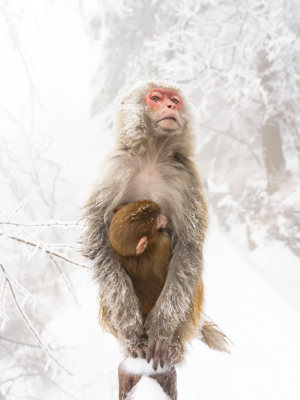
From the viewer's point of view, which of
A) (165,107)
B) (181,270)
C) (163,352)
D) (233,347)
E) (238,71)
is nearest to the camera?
(163,352)

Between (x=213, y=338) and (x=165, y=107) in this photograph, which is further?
(x=213, y=338)

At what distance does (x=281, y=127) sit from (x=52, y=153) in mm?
8681

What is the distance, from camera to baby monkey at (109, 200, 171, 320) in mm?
995

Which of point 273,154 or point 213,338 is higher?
point 273,154

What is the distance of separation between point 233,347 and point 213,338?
192cm

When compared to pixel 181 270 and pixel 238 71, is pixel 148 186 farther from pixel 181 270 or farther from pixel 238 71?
pixel 238 71

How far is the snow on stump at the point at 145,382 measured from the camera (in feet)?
2.85

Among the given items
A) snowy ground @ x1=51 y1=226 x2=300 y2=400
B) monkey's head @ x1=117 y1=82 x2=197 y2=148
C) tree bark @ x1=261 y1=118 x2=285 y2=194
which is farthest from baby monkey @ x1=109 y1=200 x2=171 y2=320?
tree bark @ x1=261 y1=118 x2=285 y2=194

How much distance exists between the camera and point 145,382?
3.00 ft

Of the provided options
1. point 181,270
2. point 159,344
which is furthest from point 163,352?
point 181,270

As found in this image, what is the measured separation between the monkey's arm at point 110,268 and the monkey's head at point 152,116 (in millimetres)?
220

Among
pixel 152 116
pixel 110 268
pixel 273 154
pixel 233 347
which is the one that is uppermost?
pixel 273 154

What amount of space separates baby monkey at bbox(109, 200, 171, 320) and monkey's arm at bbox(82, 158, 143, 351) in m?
0.07

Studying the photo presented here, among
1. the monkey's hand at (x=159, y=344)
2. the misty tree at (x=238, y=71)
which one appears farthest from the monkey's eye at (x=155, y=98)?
the misty tree at (x=238, y=71)
